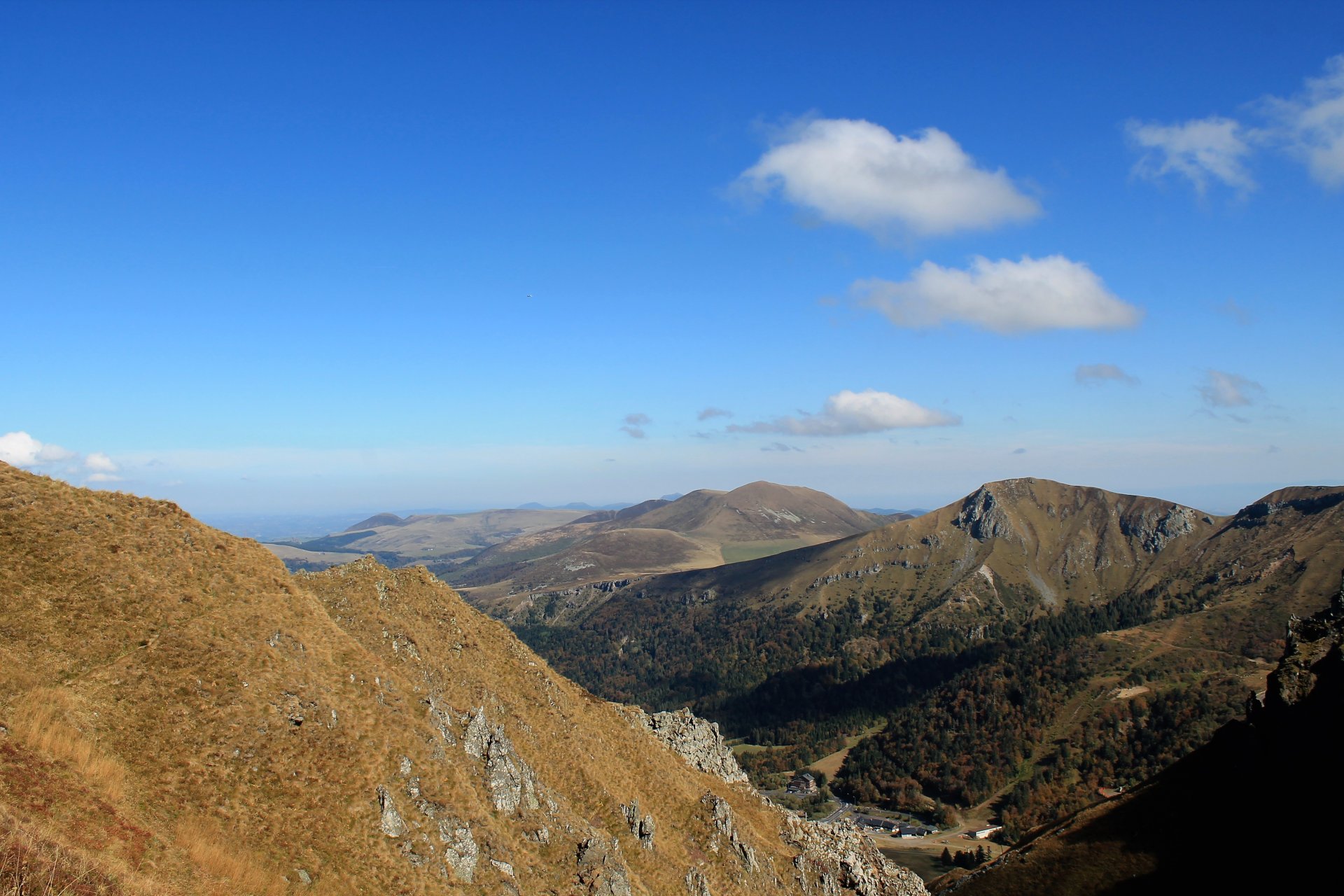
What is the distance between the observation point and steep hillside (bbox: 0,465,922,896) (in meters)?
31.0

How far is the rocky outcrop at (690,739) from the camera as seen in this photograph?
9956cm

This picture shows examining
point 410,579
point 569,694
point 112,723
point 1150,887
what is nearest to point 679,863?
point 569,694

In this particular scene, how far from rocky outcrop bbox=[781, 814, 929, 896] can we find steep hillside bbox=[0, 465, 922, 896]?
10692 millimetres

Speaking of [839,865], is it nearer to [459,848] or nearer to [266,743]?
[459,848]

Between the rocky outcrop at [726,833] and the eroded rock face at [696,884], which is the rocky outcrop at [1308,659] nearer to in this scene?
the rocky outcrop at [726,833]

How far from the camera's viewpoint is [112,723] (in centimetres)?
3606

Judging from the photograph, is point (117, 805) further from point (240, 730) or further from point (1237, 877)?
point (1237, 877)

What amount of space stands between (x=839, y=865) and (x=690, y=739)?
25.8 metres

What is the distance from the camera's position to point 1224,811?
110 metres

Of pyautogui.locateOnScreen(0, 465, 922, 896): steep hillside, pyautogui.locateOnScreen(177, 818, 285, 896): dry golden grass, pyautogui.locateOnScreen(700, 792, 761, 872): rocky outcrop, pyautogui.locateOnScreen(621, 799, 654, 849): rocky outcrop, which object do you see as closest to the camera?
pyautogui.locateOnScreen(177, 818, 285, 896): dry golden grass

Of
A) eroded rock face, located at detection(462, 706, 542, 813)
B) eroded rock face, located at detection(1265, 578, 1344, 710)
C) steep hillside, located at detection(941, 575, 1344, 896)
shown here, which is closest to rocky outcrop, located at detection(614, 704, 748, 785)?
eroded rock face, located at detection(462, 706, 542, 813)

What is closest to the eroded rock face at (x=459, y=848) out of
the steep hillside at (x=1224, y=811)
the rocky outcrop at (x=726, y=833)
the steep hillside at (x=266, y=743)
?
the steep hillside at (x=266, y=743)

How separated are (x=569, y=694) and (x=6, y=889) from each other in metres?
62.8

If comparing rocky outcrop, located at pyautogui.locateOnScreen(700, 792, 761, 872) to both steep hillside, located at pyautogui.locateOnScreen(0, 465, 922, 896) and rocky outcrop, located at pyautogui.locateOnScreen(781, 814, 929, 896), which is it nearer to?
steep hillside, located at pyautogui.locateOnScreen(0, 465, 922, 896)
